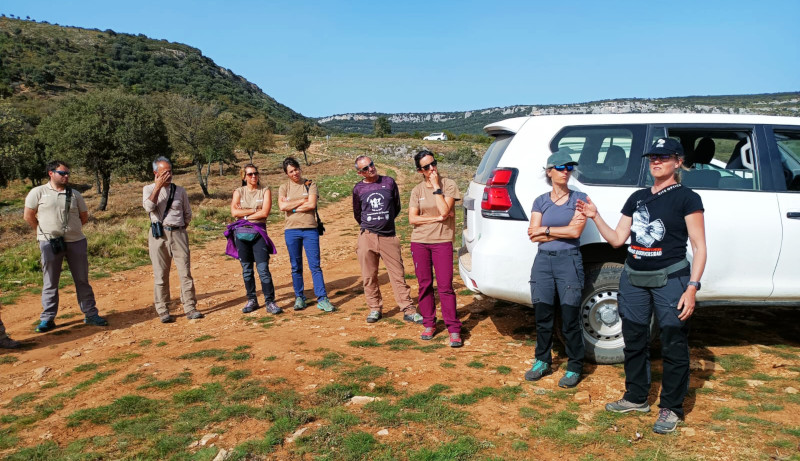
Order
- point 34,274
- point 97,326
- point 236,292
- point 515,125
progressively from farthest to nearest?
1. point 34,274
2. point 236,292
3. point 97,326
4. point 515,125

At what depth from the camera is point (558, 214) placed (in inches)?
141

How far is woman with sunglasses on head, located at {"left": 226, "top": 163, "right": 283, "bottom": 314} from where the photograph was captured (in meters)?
6.05

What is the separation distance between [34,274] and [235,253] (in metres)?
4.86

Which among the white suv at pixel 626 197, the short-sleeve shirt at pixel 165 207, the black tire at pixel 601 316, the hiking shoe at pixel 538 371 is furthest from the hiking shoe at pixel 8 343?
the black tire at pixel 601 316

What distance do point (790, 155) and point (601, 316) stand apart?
2.04m

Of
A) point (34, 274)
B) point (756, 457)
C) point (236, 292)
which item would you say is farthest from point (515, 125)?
point (34, 274)

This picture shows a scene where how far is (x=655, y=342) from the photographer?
4363 mm

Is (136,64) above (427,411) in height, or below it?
above

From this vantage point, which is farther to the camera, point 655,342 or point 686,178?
point 655,342

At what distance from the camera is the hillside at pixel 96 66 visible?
68.5 metres

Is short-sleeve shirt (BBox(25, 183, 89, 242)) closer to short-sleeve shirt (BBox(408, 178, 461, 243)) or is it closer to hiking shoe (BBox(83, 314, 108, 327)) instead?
hiking shoe (BBox(83, 314, 108, 327))

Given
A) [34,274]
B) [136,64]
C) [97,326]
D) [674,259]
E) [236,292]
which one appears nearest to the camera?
[674,259]

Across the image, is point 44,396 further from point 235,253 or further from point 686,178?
point 686,178

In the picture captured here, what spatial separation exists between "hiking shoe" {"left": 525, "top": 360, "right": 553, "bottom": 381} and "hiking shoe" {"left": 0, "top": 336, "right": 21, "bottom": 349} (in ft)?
17.3
